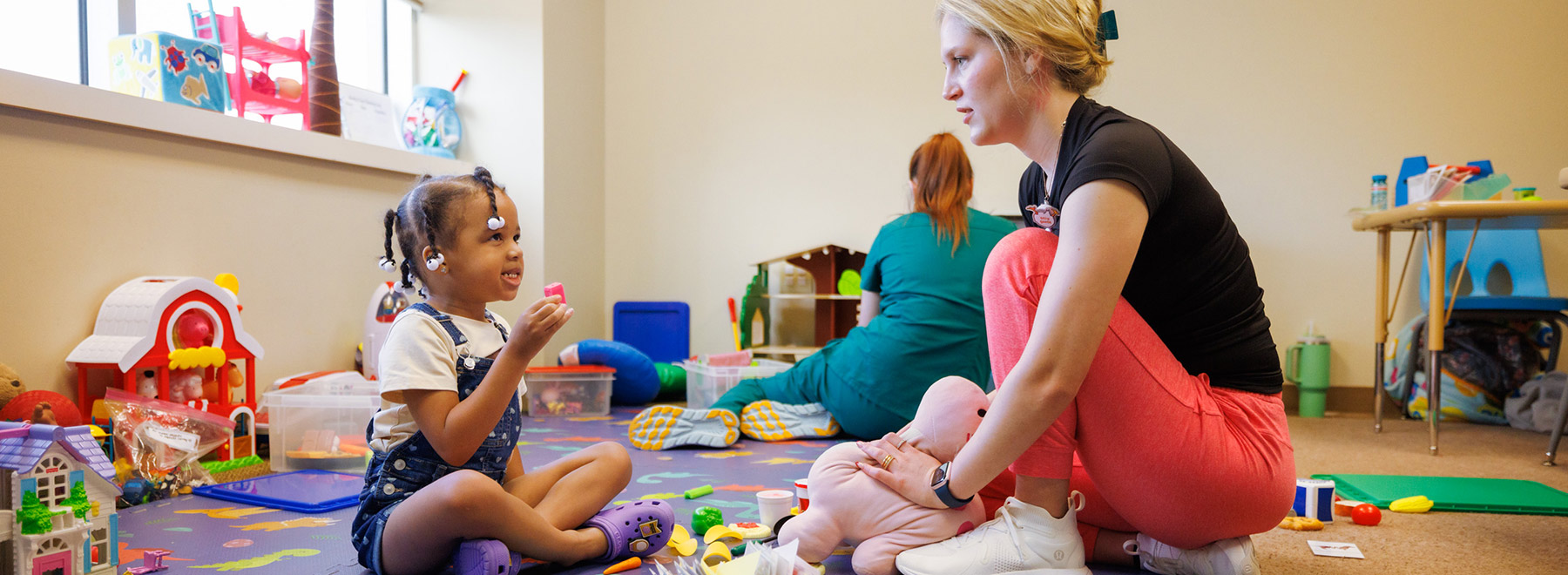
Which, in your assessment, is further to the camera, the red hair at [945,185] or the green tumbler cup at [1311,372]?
the green tumbler cup at [1311,372]

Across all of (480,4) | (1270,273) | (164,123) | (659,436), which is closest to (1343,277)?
(1270,273)

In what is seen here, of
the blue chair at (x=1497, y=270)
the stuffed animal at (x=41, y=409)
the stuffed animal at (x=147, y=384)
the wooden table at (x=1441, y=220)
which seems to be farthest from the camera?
the blue chair at (x=1497, y=270)

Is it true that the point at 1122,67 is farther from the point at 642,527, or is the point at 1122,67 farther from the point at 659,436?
the point at 642,527

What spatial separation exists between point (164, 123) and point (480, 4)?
1493mm

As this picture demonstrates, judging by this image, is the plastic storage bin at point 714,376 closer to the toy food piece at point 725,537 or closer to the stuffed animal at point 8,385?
the toy food piece at point 725,537

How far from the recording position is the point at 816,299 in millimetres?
3592

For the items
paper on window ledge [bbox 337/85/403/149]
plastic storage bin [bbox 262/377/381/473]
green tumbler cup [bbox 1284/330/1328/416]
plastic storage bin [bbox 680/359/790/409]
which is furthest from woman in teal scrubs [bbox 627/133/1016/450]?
paper on window ledge [bbox 337/85/403/149]

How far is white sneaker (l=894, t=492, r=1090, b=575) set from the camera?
1.14 metres

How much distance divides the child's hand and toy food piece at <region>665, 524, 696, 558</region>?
15.7 inches

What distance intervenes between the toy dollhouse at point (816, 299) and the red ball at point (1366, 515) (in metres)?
2.05

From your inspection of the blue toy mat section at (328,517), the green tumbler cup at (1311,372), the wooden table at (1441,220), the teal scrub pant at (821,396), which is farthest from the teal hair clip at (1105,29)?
the green tumbler cup at (1311,372)

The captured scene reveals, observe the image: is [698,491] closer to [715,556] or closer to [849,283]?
[715,556]

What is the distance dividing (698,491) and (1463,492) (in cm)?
149

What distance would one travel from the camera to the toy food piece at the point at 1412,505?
165cm
